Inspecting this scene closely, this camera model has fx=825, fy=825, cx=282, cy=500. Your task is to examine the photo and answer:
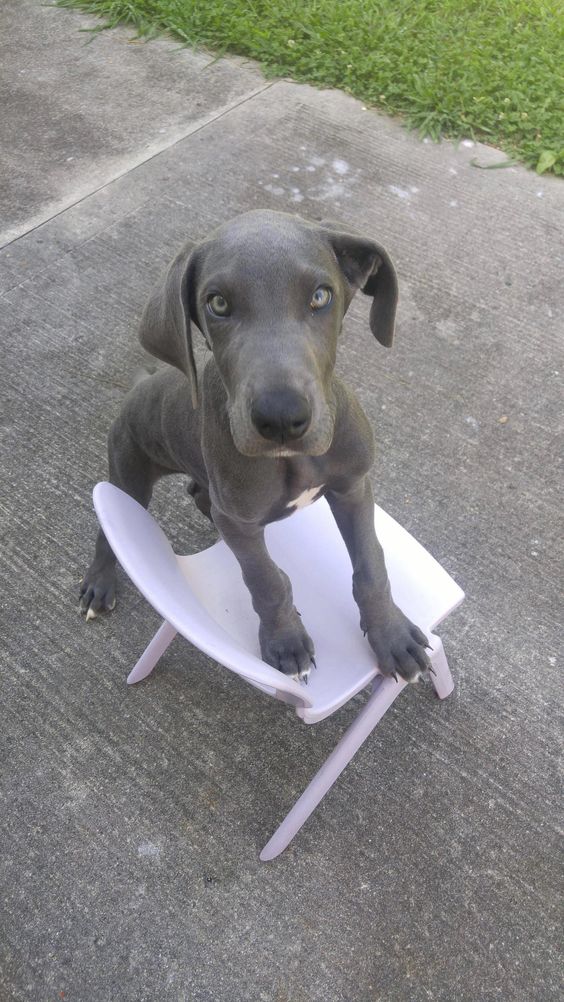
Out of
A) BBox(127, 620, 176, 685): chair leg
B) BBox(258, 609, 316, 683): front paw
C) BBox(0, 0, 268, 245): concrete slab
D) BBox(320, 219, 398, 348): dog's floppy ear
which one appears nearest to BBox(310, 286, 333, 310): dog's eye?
BBox(320, 219, 398, 348): dog's floppy ear

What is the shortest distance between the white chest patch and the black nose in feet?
1.59

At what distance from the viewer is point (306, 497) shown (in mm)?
2246

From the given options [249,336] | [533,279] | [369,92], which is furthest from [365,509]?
[369,92]

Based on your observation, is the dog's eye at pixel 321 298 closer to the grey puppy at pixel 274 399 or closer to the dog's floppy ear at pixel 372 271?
the grey puppy at pixel 274 399

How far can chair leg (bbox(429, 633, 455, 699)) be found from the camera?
2.41 m

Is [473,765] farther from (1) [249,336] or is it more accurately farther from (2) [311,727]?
(1) [249,336]

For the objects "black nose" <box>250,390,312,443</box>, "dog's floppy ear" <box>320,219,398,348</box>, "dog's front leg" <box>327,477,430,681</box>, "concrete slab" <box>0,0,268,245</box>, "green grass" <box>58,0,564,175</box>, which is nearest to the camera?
"black nose" <box>250,390,312,443</box>

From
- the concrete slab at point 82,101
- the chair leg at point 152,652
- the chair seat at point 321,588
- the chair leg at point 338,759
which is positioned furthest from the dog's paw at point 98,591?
the concrete slab at point 82,101

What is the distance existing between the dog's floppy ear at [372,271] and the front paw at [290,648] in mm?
809

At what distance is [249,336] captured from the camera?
1.79 m

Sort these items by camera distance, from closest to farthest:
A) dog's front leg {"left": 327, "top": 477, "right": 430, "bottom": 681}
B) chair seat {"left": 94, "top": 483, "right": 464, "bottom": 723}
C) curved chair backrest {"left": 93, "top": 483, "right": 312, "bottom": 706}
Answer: curved chair backrest {"left": 93, "top": 483, "right": 312, "bottom": 706} → chair seat {"left": 94, "top": 483, "right": 464, "bottom": 723} → dog's front leg {"left": 327, "top": 477, "right": 430, "bottom": 681}

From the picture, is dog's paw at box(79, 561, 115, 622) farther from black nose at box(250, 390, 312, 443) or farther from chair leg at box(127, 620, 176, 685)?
black nose at box(250, 390, 312, 443)

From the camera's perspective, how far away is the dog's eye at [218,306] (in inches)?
73.6

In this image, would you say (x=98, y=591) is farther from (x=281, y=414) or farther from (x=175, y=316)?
(x=281, y=414)
